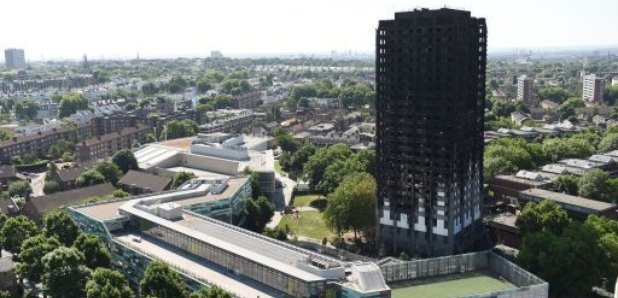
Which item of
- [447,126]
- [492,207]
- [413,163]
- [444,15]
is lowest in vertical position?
[492,207]

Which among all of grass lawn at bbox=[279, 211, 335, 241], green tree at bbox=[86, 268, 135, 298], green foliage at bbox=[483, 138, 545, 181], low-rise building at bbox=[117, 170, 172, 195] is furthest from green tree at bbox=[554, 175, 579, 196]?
green tree at bbox=[86, 268, 135, 298]

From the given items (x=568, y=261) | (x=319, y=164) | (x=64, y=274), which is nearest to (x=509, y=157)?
(x=319, y=164)

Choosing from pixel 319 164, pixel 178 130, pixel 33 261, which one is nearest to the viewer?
pixel 33 261

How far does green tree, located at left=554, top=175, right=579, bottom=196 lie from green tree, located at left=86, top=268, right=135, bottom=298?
190ft

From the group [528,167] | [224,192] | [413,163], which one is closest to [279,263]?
[413,163]

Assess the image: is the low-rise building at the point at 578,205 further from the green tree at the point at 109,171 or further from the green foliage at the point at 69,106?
the green foliage at the point at 69,106

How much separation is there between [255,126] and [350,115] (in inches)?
1089

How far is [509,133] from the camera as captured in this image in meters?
125

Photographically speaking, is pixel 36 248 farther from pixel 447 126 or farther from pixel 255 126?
pixel 255 126

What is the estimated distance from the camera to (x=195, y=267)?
172 ft

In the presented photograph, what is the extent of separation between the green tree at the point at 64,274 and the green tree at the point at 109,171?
44.9 m

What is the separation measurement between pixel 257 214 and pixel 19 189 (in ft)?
141

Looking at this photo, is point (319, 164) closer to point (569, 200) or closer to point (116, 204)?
point (116, 204)

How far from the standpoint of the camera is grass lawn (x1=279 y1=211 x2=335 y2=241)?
75000mm
